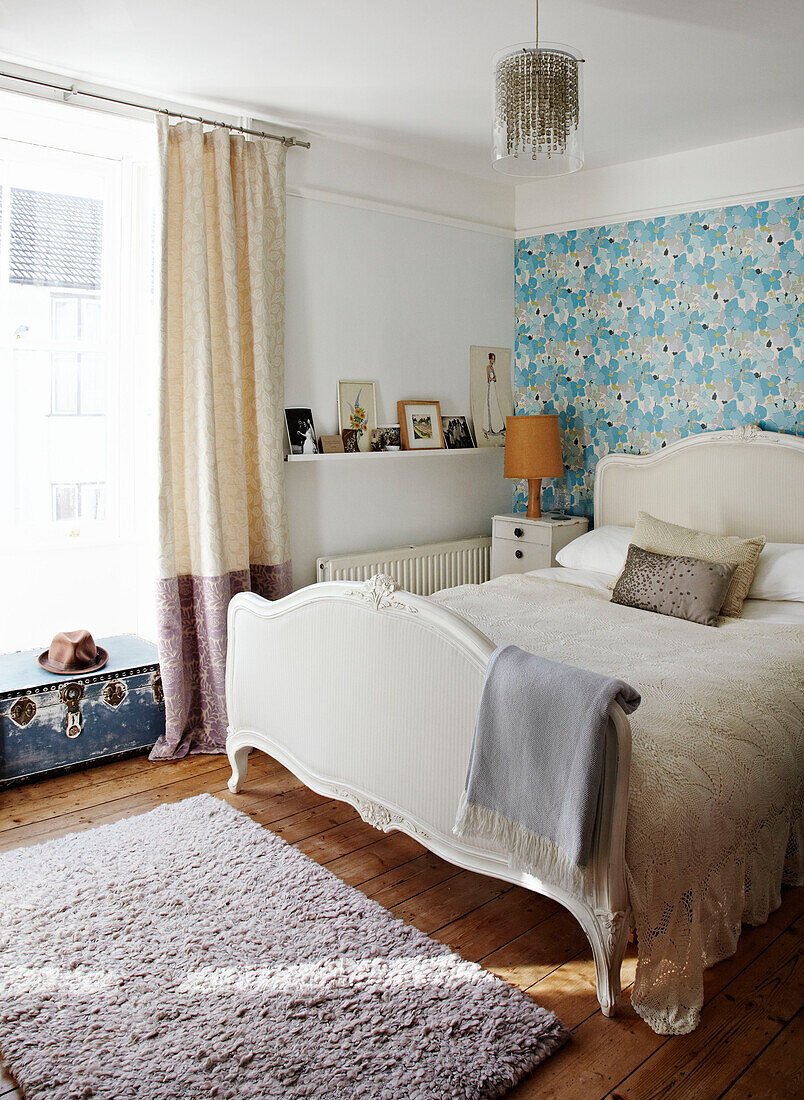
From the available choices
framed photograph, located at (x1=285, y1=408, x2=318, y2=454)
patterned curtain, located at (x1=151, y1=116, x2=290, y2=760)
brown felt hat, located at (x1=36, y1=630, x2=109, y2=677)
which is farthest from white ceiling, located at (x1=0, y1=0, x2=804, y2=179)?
brown felt hat, located at (x1=36, y1=630, x2=109, y2=677)

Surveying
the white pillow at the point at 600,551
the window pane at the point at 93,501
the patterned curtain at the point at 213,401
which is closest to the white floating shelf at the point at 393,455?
the patterned curtain at the point at 213,401

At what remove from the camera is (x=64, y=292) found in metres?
3.61

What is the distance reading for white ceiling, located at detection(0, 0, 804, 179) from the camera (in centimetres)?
252

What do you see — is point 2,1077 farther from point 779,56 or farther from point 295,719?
point 779,56

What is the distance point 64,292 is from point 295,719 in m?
2.14

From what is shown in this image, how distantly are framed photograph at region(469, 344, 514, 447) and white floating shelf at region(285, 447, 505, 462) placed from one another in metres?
0.10

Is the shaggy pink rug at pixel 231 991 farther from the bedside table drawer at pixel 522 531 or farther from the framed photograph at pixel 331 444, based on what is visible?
the bedside table drawer at pixel 522 531

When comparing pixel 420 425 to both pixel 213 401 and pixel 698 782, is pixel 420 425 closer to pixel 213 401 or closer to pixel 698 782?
pixel 213 401

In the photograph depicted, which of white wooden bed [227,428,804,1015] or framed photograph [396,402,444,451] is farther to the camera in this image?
framed photograph [396,402,444,451]

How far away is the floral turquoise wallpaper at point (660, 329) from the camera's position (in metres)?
3.69

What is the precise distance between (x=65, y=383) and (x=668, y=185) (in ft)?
9.39

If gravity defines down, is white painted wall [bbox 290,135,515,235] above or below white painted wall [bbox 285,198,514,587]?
above

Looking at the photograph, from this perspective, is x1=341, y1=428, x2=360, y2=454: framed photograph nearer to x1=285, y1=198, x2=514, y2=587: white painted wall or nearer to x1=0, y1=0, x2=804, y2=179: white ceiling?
x1=285, y1=198, x2=514, y2=587: white painted wall

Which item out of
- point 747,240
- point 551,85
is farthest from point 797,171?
point 551,85
